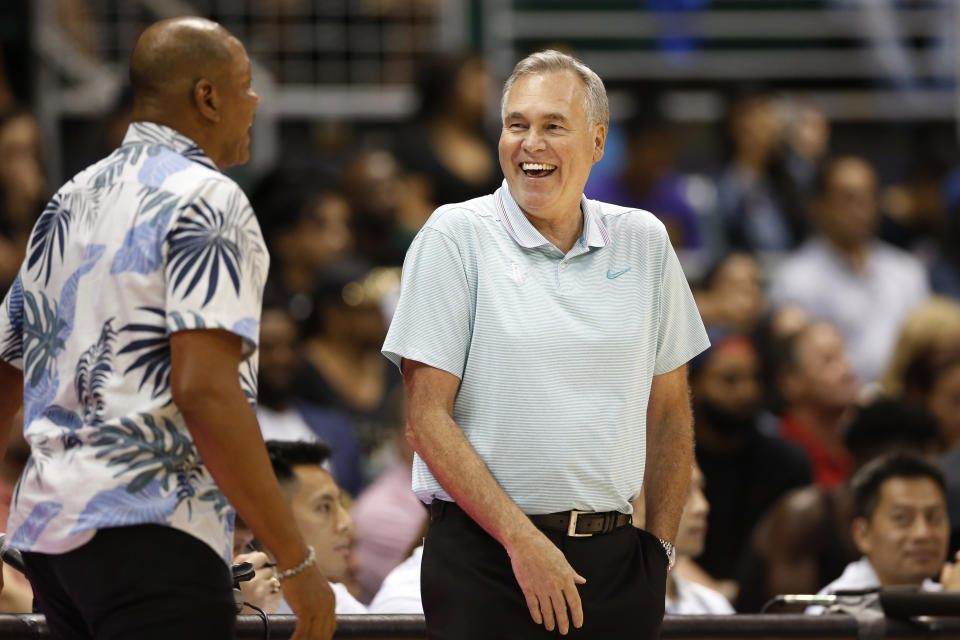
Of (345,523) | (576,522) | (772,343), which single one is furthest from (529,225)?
(772,343)

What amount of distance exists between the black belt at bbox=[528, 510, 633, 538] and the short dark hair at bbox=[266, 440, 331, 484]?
152 cm

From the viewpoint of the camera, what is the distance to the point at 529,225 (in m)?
2.92

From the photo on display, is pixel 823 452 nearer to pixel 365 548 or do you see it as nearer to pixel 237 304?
pixel 365 548

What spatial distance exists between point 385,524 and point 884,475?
189 cm

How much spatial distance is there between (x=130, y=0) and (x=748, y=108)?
3.69 metres

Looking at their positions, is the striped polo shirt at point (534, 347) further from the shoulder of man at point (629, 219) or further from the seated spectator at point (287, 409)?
the seated spectator at point (287, 409)

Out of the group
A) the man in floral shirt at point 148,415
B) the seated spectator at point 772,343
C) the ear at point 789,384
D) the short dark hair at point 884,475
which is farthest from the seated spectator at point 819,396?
the man in floral shirt at point 148,415

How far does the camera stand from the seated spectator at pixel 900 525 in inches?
179

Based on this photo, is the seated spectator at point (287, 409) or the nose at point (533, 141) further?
the seated spectator at point (287, 409)

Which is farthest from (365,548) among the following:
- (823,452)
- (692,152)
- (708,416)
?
(692,152)

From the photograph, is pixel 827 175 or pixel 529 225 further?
Answer: pixel 827 175

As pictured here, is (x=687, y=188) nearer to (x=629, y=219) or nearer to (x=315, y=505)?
(x=315, y=505)

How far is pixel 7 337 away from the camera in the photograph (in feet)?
9.01

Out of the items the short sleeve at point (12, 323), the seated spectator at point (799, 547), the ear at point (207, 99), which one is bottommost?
the seated spectator at point (799, 547)
